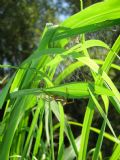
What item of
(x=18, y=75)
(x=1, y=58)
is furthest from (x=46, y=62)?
(x=1, y=58)

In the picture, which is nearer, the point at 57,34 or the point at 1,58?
the point at 57,34

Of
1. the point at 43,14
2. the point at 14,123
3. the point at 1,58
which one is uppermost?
the point at 43,14

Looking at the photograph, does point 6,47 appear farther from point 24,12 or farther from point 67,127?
point 67,127

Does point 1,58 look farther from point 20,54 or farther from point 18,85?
point 18,85

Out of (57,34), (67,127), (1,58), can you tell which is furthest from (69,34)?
(1,58)

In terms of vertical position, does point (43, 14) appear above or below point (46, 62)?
above

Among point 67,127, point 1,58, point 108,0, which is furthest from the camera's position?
point 1,58

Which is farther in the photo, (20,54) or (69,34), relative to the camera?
(20,54)

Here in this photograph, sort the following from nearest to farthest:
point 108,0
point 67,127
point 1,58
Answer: point 108,0, point 67,127, point 1,58

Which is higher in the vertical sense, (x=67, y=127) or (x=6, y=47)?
(x=6, y=47)
